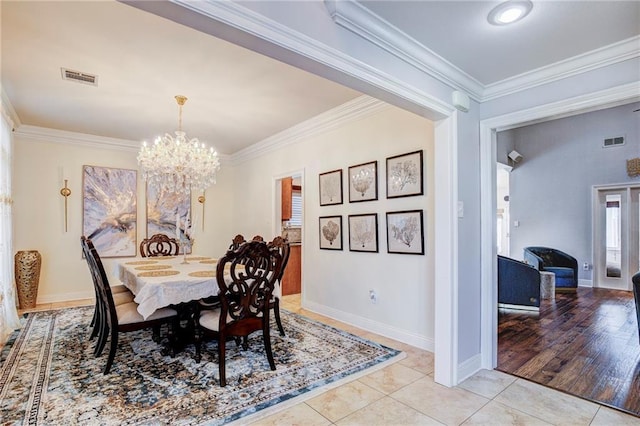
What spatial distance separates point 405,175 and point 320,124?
1.48 metres

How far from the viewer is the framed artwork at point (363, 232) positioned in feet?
11.8

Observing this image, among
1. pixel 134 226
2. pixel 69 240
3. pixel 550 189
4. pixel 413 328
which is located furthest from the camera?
pixel 550 189

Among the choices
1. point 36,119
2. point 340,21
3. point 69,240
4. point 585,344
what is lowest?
point 585,344

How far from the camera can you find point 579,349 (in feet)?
10.2

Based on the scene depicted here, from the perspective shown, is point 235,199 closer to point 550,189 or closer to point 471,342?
point 471,342

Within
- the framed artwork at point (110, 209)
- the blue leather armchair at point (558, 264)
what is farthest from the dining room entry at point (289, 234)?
the blue leather armchair at point (558, 264)

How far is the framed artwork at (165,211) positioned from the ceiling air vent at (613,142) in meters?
7.78

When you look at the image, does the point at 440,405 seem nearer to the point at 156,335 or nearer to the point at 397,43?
the point at 397,43

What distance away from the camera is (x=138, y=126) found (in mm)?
A: 4586

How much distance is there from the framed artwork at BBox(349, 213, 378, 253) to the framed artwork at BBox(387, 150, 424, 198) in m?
0.37

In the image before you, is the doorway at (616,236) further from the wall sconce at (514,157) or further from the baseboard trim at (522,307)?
the baseboard trim at (522,307)

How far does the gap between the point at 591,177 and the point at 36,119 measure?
9267 mm

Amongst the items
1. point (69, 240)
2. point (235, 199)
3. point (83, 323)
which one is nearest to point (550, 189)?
point (235, 199)

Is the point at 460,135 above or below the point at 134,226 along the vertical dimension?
above
